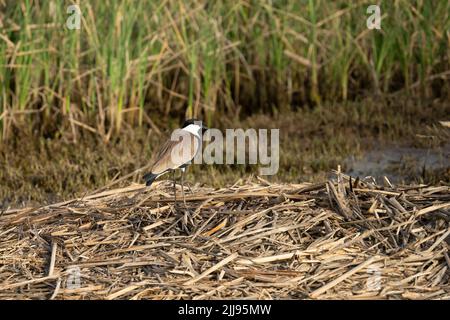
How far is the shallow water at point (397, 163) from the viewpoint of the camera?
28.6 ft

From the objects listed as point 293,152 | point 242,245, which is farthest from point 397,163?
point 242,245

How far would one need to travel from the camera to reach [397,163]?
902cm

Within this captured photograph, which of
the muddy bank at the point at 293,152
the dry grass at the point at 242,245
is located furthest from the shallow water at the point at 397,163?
the dry grass at the point at 242,245

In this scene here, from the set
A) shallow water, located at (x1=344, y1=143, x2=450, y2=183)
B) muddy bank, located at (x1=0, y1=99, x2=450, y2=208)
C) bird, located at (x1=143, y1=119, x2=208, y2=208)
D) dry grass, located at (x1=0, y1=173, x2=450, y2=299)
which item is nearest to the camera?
dry grass, located at (x1=0, y1=173, x2=450, y2=299)

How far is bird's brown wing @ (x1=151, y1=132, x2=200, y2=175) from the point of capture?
18.1 ft

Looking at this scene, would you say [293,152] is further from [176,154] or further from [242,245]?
[242,245]

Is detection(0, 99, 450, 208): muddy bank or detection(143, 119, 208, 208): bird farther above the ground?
detection(143, 119, 208, 208): bird

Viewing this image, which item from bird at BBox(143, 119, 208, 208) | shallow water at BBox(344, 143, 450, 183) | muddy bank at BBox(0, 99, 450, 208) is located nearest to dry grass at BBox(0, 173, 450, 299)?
bird at BBox(143, 119, 208, 208)

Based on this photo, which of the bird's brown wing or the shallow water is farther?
the shallow water

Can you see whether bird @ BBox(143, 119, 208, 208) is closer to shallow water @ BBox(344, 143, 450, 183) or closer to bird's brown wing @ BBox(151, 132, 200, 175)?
bird's brown wing @ BBox(151, 132, 200, 175)

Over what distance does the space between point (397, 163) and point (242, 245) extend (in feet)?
15.2

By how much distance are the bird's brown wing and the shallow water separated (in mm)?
3375

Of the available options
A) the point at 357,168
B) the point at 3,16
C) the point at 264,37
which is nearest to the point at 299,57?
the point at 264,37

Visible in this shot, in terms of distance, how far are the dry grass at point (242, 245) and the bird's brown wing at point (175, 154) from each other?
253 mm
